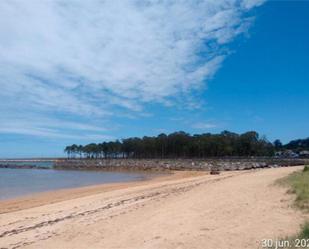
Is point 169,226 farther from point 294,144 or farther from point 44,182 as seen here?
point 294,144

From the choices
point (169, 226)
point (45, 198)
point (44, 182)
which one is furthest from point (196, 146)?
point (169, 226)

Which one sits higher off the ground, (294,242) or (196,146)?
(196,146)

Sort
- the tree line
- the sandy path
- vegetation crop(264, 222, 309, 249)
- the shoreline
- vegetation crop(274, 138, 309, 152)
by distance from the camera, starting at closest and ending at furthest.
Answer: vegetation crop(264, 222, 309, 249) < the sandy path < the shoreline < the tree line < vegetation crop(274, 138, 309, 152)

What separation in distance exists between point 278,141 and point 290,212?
532ft

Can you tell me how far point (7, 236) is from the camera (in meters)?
11.4

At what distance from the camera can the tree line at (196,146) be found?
4417 inches

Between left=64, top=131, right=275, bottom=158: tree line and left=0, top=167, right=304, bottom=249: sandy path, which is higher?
left=64, top=131, right=275, bottom=158: tree line

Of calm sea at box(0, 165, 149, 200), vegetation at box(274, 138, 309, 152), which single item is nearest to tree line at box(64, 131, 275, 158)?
vegetation at box(274, 138, 309, 152)

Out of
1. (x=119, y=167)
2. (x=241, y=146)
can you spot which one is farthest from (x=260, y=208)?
(x=241, y=146)

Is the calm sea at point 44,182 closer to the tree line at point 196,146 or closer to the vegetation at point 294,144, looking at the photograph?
the tree line at point 196,146

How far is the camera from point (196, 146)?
114812 millimetres

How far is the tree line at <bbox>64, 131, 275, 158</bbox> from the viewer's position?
368ft

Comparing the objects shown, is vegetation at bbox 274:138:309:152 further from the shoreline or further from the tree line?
the shoreline

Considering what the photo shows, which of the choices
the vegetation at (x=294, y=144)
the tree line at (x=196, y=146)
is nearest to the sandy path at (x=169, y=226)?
the tree line at (x=196, y=146)
